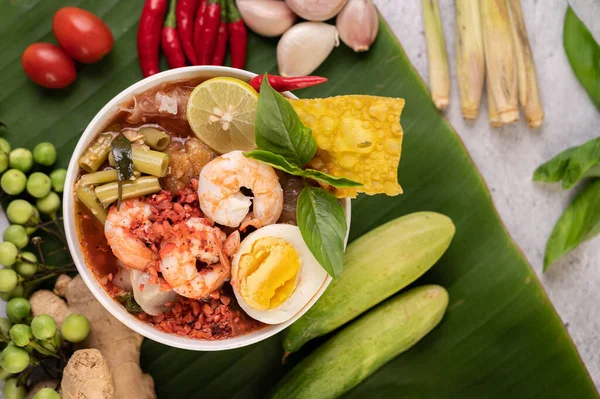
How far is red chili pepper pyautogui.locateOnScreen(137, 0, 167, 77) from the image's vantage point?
2.63 metres

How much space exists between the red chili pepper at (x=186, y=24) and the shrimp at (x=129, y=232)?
3.03 feet

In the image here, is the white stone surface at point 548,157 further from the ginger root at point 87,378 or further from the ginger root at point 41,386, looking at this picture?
the ginger root at point 41,386

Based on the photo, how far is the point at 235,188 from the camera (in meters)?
2.01

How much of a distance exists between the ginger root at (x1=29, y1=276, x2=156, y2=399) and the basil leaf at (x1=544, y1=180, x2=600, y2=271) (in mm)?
1965

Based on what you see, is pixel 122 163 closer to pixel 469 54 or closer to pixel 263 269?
pixel 263 269

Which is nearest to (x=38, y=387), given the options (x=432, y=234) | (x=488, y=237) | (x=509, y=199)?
(x=432, y=234)

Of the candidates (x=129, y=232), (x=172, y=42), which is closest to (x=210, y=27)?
(x=172, y=42)

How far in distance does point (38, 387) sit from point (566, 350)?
2.39 metres

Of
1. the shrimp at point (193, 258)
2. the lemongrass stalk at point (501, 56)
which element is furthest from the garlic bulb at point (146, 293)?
the lemongrass stalk at point (501, 56)

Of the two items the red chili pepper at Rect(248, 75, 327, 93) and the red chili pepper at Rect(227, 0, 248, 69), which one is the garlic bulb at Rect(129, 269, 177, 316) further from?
the red chili pepper at Rect(227, 0, 248, 69)

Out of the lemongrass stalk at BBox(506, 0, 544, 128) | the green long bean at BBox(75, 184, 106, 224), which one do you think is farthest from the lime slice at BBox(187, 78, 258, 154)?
the lemongrass stalk at BBox(506, 0, 544, 128)

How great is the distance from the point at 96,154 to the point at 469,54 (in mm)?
1775

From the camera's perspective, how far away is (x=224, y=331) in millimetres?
2168

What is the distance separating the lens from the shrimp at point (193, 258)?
2000 millimetres
